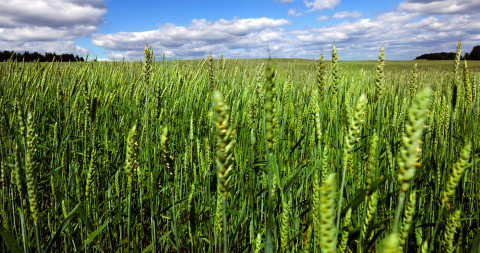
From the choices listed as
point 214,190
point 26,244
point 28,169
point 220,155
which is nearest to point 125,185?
point 214,190

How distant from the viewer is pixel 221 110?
0.55 m

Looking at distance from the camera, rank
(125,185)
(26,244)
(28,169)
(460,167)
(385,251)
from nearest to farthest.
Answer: (385,251)
(460,167)
(28,169)
(26,244)
(125,185)

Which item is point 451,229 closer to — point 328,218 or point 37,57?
point 328,218

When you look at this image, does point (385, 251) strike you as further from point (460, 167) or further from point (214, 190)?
point (214, 190)

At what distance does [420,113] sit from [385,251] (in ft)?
0.78

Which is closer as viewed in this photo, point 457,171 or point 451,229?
point 457,171

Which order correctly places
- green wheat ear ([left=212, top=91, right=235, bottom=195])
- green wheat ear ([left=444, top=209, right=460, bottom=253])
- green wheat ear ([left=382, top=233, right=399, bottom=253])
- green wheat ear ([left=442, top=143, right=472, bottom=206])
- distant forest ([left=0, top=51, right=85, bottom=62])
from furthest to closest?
distant forest ([left=0, top=51, right=85, bottom=62])
green wheat ear ([left=444, top=209, right=460, bottom=253])
green wheat ear ([left=442, top=143, right=472, bottom=206])
green wheat ear ([left=212, top=91, right=235, bottom=195])
green wheat ear ([left=382, top=233, right=399, bottom=253])

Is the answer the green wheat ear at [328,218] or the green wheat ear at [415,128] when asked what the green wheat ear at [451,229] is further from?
the green wheat ear at [328,218]

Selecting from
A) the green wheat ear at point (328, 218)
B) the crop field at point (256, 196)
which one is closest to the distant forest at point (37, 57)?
the crop field at point (256, 196)

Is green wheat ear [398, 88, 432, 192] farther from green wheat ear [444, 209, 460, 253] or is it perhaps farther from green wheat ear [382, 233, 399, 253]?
green wheat ear [444, 209, 460, 253]

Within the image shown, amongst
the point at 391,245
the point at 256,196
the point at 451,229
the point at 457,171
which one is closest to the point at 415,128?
the point at 391,245

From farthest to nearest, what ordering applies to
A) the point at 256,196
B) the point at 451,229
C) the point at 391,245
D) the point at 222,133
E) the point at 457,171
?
the point at 256,196, the point at 451,229, the point at 457,171, the point at 222,133, the point at 391,245

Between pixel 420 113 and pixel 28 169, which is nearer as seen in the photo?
pixel 420 113

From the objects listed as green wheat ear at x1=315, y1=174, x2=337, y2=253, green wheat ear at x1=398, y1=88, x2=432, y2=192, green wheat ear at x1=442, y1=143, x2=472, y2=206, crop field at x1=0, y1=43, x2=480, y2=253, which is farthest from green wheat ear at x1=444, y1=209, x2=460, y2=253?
green wheat ear at x1=315, y1=174, x2=337, y2=253
